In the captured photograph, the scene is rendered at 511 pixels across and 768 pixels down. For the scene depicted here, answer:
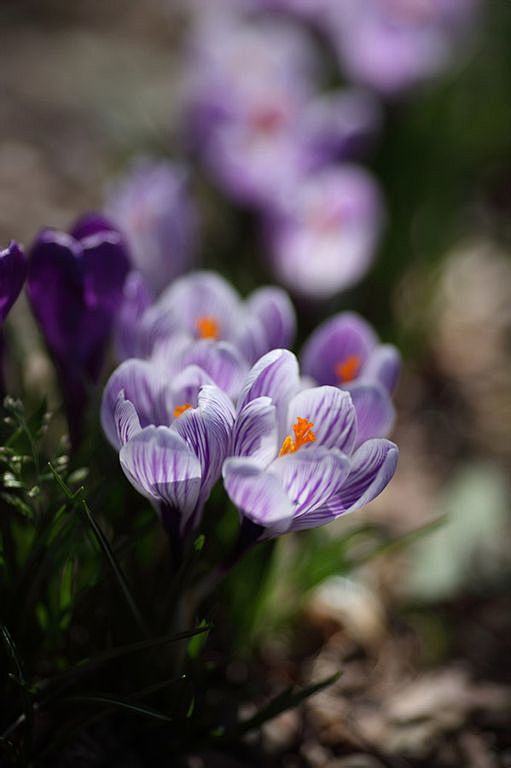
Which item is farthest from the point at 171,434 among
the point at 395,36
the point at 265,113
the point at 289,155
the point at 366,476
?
the point at 395,36

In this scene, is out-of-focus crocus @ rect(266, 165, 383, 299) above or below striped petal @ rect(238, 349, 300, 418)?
below

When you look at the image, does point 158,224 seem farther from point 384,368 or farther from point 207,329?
point 384,368

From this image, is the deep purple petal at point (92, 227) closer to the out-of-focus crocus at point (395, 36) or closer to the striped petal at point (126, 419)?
the striped petal at point (126, 419)

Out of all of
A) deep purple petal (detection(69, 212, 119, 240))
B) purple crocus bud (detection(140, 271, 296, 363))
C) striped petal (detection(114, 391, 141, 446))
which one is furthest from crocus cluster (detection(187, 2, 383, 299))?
striped petal (detection(114, 391, 141, 446))

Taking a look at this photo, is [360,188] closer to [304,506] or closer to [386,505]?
[386,505]

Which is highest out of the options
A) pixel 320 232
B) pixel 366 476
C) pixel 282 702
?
pixel 366 476

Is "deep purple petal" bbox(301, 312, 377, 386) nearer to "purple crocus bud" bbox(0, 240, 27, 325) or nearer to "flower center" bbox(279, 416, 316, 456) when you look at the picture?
"flower center" bbox(279, 416, 316, 456)

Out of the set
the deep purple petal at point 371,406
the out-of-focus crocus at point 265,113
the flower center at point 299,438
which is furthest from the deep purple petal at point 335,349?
→ the out-of-focus crocus at point 265,113
